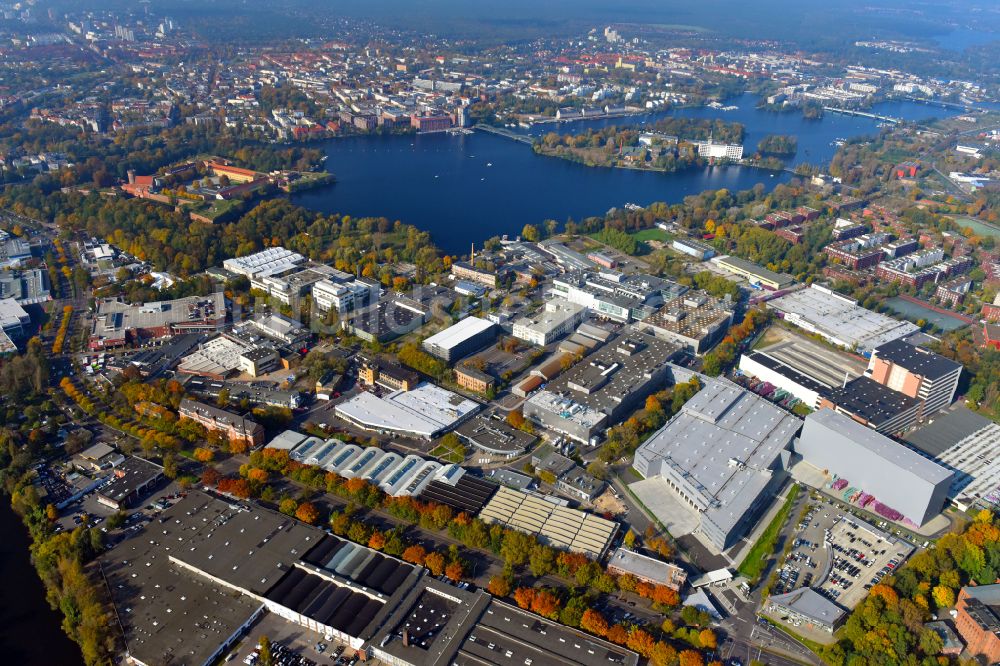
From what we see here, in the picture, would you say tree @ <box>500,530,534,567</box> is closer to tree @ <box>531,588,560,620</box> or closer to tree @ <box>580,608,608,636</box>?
tree @ <box>531,588,560,620</box>

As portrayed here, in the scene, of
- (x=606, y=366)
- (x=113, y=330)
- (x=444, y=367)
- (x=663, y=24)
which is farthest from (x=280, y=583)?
(x=663, y=24)

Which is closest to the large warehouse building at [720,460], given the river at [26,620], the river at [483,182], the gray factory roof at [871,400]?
the gray factory roof at [871,400]

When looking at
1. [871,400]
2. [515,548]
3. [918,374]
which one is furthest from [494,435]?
[918,374]

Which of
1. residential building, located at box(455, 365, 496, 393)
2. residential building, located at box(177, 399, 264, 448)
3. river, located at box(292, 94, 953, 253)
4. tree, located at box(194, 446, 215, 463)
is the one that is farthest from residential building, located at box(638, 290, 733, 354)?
tree, located at box(194, 446, 215, 463)

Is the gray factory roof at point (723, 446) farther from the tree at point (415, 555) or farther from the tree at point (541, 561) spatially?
the tree at point (415, 555)

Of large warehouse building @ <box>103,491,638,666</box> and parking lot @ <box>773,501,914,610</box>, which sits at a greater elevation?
large warehouse building @ <box>103,491,638,666</box>
